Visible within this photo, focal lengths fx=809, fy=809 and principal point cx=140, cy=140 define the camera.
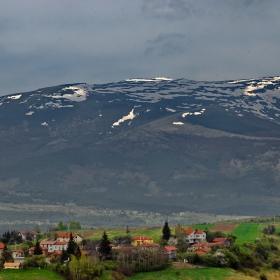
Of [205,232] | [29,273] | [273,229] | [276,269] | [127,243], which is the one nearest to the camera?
[29,273]

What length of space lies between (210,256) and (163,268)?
6.82 meters

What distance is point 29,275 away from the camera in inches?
3164

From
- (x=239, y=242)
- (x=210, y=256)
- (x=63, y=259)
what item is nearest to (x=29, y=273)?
(x=63, y=259)

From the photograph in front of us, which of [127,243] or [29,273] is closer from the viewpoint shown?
[29,273]

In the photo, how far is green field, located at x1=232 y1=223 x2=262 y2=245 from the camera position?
11555cm

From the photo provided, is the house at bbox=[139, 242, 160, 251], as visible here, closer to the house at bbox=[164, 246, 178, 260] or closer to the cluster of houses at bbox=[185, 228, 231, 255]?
the house at bbox=[164, 246, 178, 260]

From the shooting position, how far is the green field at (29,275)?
7881cm

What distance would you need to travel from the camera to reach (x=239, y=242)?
112 metres

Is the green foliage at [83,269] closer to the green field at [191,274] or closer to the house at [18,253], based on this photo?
the green field at [191,274]

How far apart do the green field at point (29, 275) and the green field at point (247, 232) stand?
3603cm

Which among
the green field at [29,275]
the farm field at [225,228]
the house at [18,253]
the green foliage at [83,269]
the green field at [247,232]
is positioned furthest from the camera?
the farm field at [225,228]

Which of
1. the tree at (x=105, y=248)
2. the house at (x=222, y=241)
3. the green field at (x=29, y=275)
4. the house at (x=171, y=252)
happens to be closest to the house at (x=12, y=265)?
the green field at (x=29, y=275)

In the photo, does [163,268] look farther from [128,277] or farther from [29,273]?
[29,273]

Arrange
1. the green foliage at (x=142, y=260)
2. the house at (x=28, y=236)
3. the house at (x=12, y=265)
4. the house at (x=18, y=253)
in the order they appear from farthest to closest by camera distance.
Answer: the house at (x=28, y=236) → the house at (x=18, y=253) → the green foliage at (x=142, y=260) → the house at (x=12, y=265)
